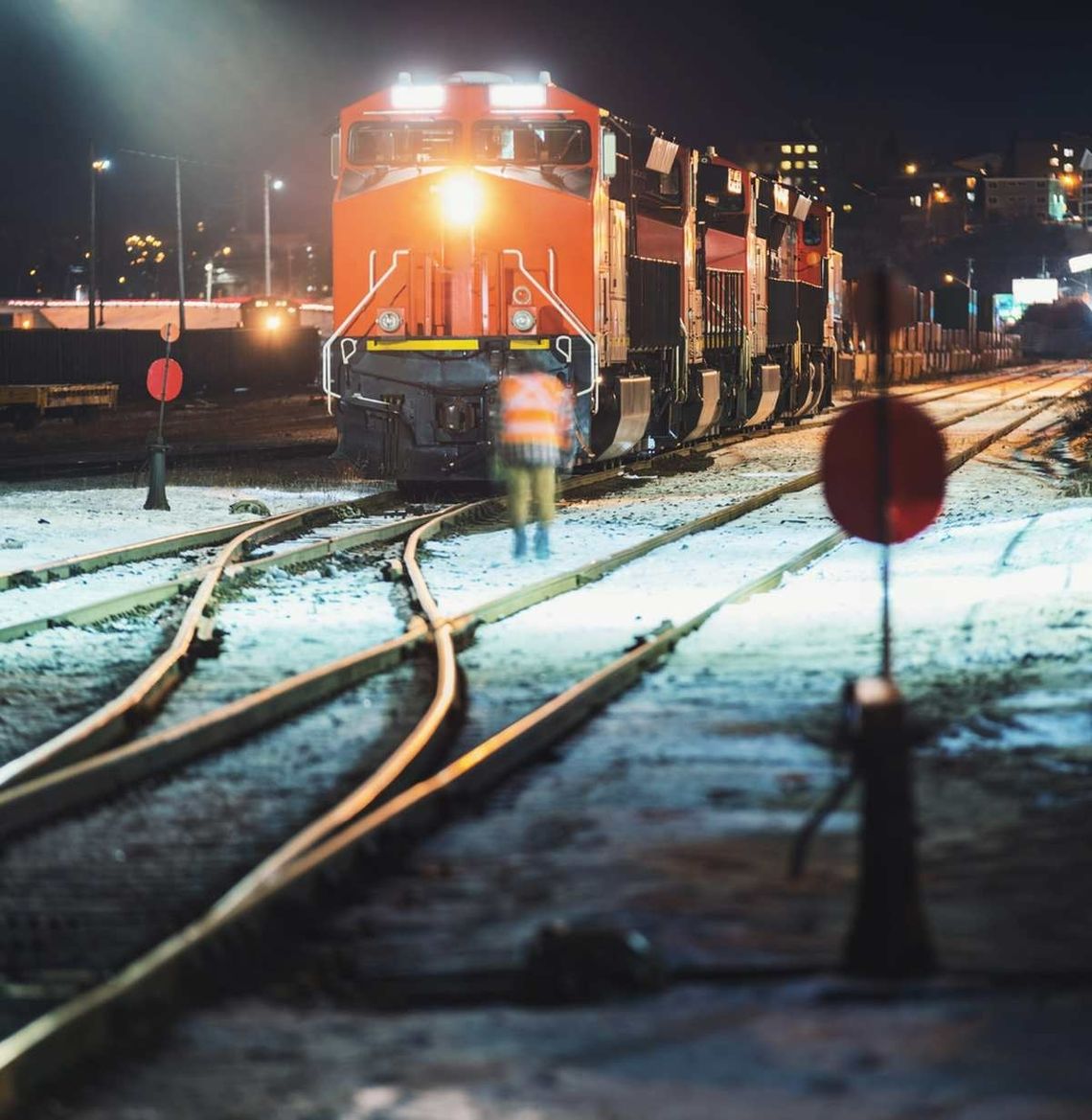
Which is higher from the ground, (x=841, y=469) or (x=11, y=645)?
(x=841, y=469)

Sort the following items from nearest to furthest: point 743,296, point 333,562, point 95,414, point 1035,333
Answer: point 333,562, point 743,296, point 95,414, point 1035,333

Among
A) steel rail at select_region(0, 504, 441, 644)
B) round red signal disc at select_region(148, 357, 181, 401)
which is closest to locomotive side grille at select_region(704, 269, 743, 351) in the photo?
round red signal disc at select_region(148, 357, 181, 401)

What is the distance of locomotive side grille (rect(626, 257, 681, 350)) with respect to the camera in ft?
72.7

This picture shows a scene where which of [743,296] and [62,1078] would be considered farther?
[743,296]

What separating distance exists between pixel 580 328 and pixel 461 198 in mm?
2035

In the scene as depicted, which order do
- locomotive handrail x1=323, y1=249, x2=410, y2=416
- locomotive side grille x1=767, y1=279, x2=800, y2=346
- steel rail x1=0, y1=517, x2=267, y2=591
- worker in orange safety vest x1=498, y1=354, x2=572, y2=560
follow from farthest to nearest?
locomotive side grille x1=767, y1=279, x2=800, y2=346 → locomotive handrail x1=323, y1=249, x2=410, y2=416 → worker in orange safety vest x1=498, y1=354, x2=572, y2=560 → steel rail x1=0, y1=517, x2=267, y2=591

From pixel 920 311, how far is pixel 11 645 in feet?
274

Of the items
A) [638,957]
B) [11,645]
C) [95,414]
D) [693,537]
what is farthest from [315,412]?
[638,957]

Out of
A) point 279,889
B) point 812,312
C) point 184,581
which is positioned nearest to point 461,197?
point 184,581

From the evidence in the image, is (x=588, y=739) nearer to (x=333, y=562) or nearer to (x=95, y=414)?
(x=333, y=562)

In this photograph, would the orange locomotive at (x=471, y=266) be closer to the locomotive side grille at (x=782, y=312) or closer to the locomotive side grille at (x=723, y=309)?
the locomotive side grille at (x=723, y=309)

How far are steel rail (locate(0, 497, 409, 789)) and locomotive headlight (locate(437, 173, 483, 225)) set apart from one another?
8022mm

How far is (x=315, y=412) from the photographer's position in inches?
1815

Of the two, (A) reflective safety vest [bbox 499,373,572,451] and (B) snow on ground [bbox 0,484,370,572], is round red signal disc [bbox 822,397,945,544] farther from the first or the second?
(B) snow on ground [bbox 0,484,370,572]
